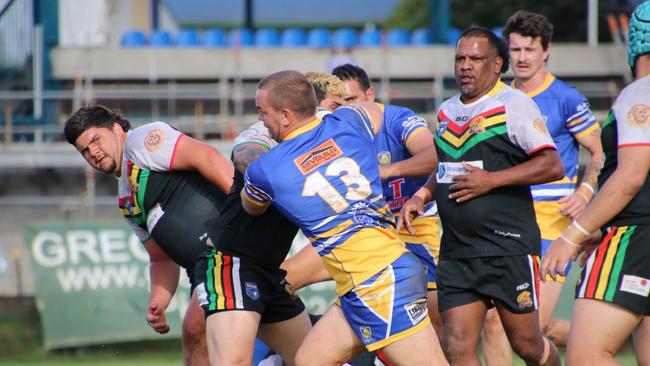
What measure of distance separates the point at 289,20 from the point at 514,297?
30.9m

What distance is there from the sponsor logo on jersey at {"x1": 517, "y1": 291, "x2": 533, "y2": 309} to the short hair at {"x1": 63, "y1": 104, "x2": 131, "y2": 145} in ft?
8.24

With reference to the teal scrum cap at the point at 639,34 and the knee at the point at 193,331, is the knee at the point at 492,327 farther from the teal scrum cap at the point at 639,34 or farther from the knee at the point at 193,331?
the teal scrum cap at the point at 639,34

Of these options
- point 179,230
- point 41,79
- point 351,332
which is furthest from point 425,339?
point 41,79

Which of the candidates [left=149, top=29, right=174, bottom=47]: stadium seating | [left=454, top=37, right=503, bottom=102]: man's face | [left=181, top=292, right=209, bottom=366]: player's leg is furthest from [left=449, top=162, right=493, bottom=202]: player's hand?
[left=149, top=29, right=174, bottom=47]: stadium seating

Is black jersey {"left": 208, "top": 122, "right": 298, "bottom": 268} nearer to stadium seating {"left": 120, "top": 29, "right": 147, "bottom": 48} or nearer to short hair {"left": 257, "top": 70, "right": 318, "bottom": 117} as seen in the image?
short hair {"left": 257, "top": 70, "right": 318, "bottom": 117}

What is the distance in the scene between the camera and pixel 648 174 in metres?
4.73

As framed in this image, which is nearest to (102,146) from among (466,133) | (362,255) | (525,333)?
(362,255)

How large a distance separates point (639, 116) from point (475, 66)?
1.26 metres

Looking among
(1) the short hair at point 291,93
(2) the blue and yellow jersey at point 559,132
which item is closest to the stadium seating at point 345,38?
(2) the blue and yellow jersey at point 559,132

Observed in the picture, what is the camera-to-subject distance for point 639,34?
4812 millimetres

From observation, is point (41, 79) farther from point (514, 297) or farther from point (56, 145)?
point (514, 297)

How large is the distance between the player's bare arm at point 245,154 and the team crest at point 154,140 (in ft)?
1.71

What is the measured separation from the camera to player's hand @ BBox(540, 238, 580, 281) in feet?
15.0

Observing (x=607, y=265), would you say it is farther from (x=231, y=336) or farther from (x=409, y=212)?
(x=231, y=336)
